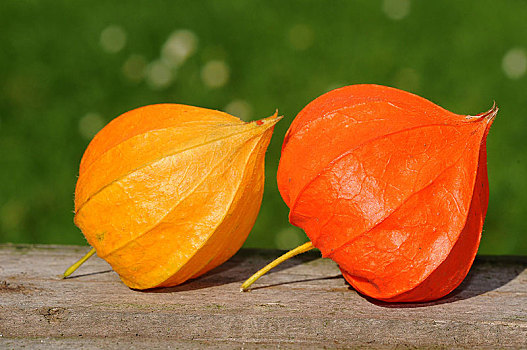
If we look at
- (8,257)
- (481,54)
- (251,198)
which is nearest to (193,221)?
(251,198)

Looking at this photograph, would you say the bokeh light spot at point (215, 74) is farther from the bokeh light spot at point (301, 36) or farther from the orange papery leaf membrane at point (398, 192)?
the orange papery leaf membrane at point (398, 192)

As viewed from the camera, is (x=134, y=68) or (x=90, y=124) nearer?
(x=90, y=124)

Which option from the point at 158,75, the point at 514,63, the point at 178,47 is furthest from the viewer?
the point at 178,47

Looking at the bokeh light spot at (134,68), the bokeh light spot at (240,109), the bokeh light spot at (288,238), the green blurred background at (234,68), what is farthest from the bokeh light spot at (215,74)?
the bokeh light spot at (288,238)

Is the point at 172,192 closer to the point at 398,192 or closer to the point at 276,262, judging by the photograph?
the point at 276,262

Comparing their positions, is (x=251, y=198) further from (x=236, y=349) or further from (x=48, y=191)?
(x=48, y=191)

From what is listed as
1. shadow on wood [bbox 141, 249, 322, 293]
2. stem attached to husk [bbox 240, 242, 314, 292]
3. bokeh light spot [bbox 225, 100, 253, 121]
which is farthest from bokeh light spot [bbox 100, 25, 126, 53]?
stem attached to husk [bbox 240, 242, 314, 292]

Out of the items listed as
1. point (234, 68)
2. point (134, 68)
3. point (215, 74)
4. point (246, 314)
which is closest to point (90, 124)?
point (134, 68)
